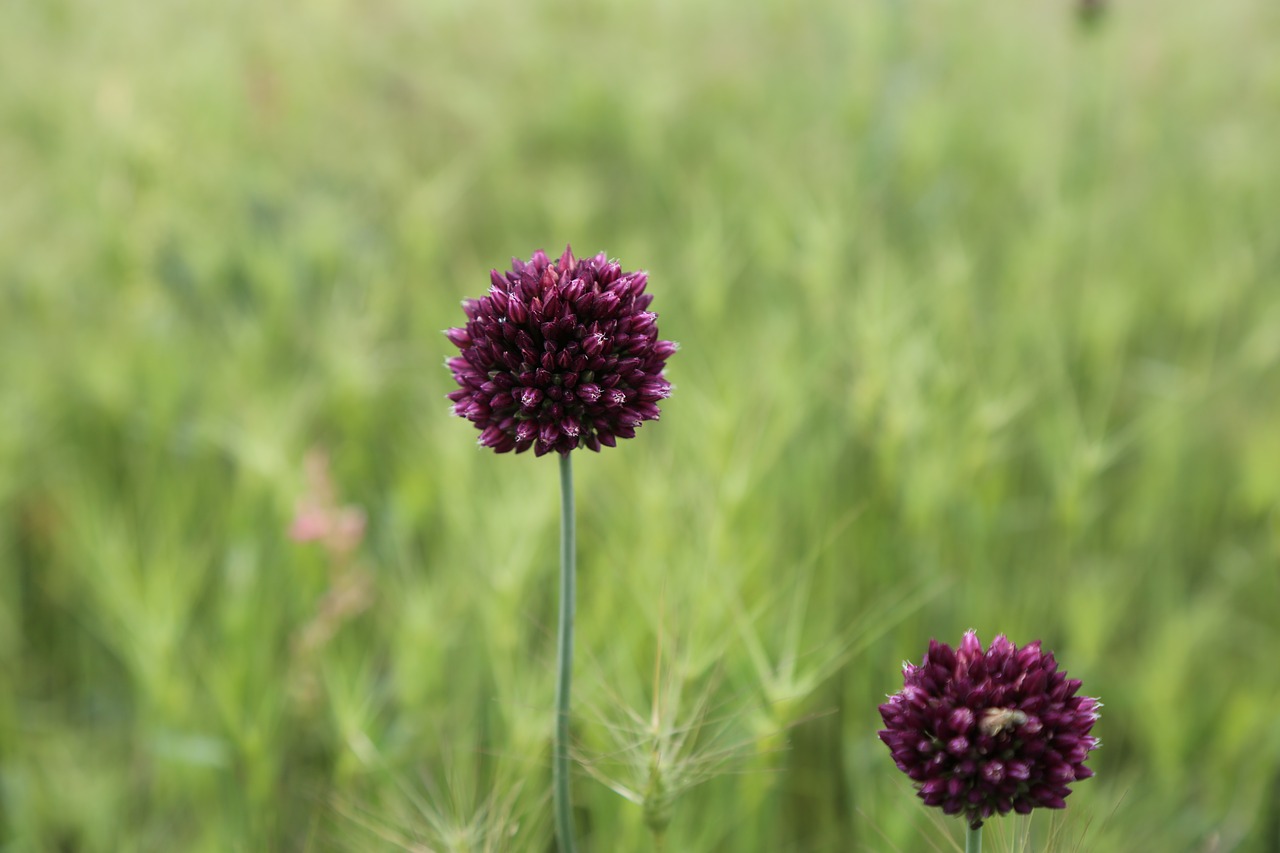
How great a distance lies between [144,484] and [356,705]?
1.10 m

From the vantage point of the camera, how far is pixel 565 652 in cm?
96

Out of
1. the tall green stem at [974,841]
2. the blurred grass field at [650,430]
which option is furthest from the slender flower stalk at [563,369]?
the tall green stem at [974,841]

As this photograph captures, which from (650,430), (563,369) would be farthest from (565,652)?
(650,430)

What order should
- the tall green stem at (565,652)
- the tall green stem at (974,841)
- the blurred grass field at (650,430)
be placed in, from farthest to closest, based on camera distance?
the blurred grass field at (650,430)
the tall green stem at (565,652)
the tall green stem at (974,841)

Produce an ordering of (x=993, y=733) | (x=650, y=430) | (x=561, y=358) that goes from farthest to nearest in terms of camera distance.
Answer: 1. (x=650, y=430)
2. (x=561, y=358)
3. (x=993, y=733)

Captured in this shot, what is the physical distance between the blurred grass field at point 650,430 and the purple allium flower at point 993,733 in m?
0.10

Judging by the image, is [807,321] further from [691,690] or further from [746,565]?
[691,690]

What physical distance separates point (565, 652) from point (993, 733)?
0.37 metres

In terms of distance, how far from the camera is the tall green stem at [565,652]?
93 cm

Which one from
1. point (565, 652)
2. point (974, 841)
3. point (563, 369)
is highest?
point (563, 369)

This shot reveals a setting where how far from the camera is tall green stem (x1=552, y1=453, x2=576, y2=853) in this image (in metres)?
0.93

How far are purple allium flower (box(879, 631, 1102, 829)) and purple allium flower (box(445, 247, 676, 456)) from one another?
1.13 ft

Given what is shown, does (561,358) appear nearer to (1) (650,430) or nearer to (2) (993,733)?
(2) (993,733)

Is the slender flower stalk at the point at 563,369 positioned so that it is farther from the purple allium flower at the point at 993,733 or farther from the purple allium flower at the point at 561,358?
the purple allium flower at the point at 993,733
